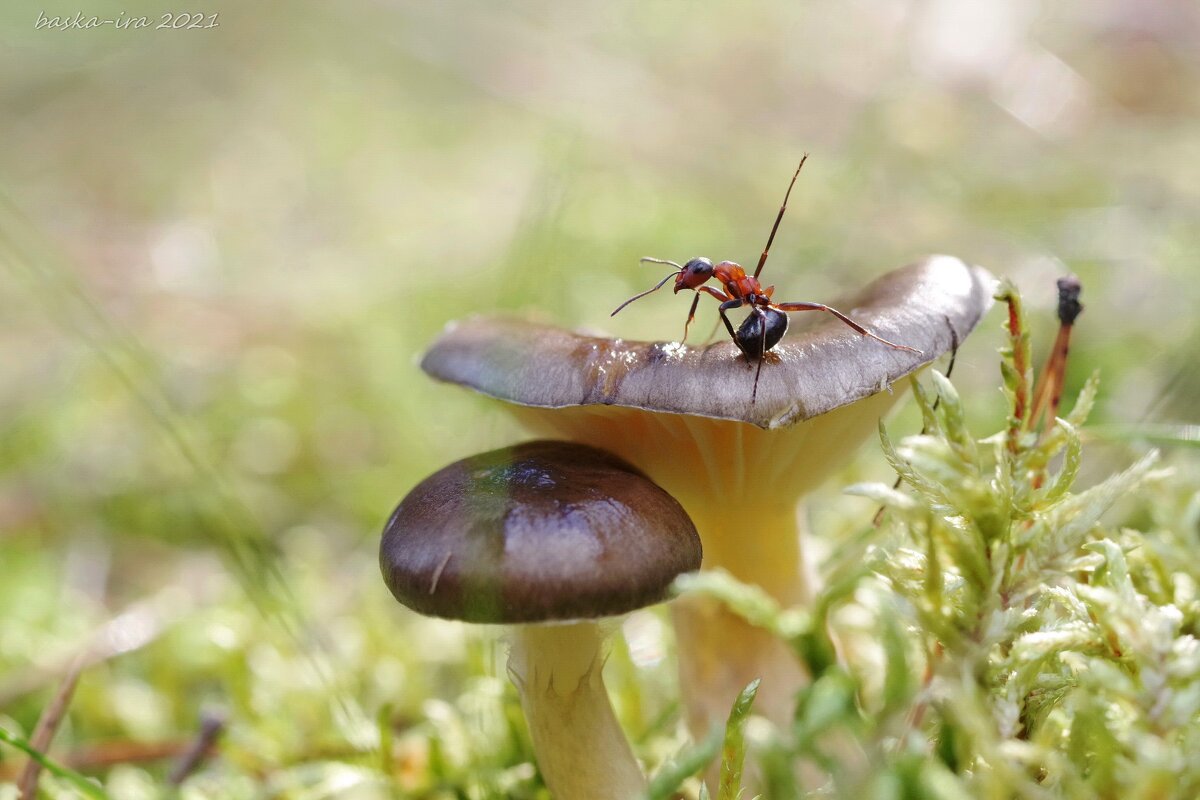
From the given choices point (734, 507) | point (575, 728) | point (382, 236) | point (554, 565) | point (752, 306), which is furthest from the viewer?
point (382, 236)

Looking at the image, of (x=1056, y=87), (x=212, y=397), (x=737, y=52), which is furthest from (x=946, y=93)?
(x=212, y=397)

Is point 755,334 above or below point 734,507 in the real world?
above

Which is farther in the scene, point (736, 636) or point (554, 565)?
point (736, 636)

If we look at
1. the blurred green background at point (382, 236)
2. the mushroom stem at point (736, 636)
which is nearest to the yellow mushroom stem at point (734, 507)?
the mushroom stem at point (736, 636)

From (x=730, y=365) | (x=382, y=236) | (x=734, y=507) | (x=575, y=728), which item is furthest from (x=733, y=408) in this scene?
(x=382, y=236)

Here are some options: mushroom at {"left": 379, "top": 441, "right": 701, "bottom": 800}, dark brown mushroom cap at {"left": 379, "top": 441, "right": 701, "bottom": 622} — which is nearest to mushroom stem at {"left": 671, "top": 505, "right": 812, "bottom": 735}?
mushroom at {"left": 379, "top": 441, "right": 701, "bottom": 800}

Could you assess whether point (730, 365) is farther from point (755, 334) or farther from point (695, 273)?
point (695, 273)

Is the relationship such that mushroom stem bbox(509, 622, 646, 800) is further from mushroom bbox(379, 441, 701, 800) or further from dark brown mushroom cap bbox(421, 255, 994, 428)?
dark brown mushroom cap bbox(421, 255, 994, 428)
